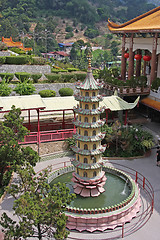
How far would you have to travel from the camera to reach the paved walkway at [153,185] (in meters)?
12.3

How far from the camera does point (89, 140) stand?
13969 millimetres

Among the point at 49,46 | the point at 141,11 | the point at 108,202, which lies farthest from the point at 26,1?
the point at 108,202

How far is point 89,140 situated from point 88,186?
7.06ft

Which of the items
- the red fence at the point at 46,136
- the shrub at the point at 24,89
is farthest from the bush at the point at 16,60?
the red fence at the point at 46,136

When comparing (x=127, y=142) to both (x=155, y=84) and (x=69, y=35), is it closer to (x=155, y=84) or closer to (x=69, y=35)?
(x=155, y=84)

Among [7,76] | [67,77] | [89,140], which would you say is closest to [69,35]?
[67,77]

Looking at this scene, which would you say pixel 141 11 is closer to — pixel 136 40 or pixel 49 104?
pixel 136 40

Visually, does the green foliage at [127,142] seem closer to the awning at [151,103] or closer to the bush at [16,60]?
the awning at [151,103]

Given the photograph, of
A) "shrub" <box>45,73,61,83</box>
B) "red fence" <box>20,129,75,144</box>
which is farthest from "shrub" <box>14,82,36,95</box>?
"red fence" <box>20,129,75,144</box>

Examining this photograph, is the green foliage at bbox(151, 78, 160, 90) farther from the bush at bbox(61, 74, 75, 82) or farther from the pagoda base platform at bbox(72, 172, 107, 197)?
the pagoda base platform at bbox(72, 172, 107, 197)

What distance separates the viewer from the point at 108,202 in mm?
14133

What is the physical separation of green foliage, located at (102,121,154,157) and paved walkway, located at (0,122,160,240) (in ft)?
2.24

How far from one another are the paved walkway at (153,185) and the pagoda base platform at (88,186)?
2372 millimetres

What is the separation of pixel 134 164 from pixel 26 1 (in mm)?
123403
